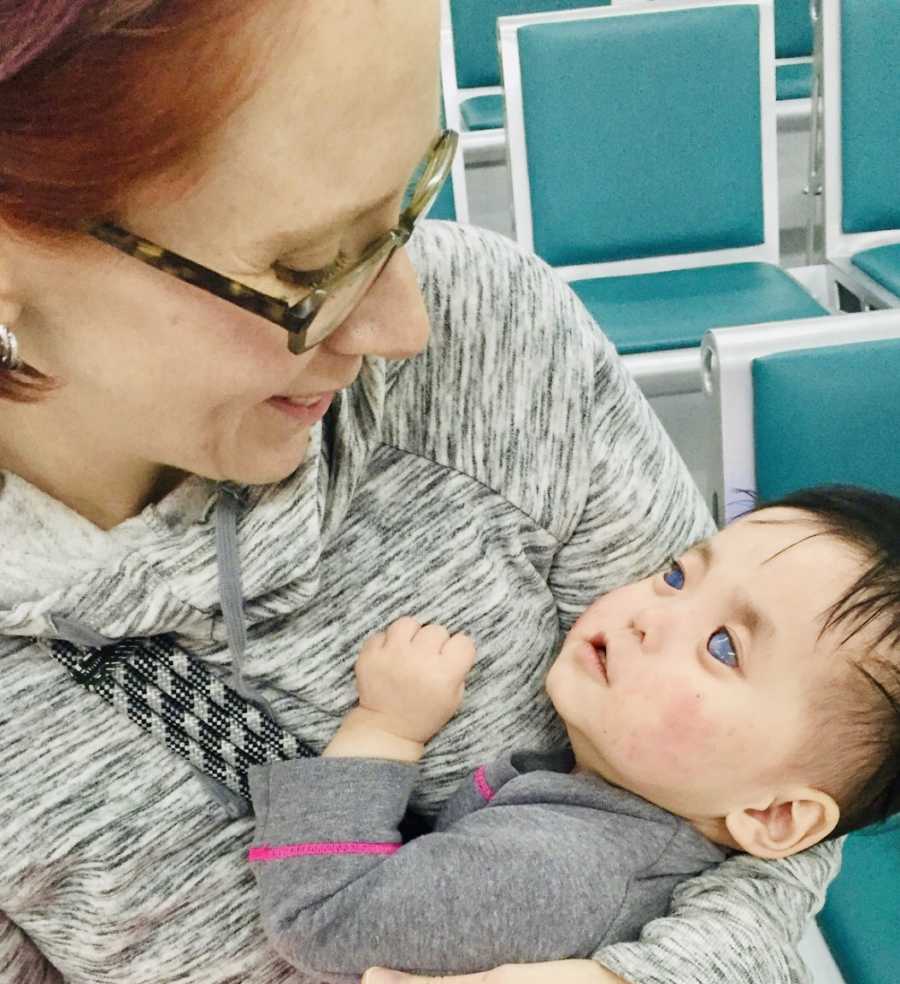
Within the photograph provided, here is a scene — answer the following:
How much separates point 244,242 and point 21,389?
0.16 m

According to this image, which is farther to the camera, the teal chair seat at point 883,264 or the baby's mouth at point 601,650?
the teal chair seat at point 883,264

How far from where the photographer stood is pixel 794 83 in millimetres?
3480

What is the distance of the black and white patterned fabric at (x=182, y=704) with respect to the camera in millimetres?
725

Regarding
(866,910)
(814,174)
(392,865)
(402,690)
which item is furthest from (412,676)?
(814,174)

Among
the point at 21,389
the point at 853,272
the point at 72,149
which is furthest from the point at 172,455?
the point at 853,272

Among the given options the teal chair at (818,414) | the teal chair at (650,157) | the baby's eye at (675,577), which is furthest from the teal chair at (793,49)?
the baby's eye at (675,577)

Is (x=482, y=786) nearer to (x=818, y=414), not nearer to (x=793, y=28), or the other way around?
(x=818, y=414)

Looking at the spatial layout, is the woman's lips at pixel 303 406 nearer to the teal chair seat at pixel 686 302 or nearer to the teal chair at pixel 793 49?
the teal chair seat at pixel 686 302

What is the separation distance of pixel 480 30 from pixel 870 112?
1608mm

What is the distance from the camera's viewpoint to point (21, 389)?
58 centimetres

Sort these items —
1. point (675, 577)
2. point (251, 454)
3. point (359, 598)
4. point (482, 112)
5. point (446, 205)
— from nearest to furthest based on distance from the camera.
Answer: point (251, 454)
point (359, 598)
point (675, 577)
point (446, 205)
point (482, 112)

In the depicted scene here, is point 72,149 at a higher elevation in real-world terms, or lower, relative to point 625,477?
higher

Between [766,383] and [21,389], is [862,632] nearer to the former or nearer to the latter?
[766,383]

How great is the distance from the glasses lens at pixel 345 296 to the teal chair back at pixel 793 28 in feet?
11.6
